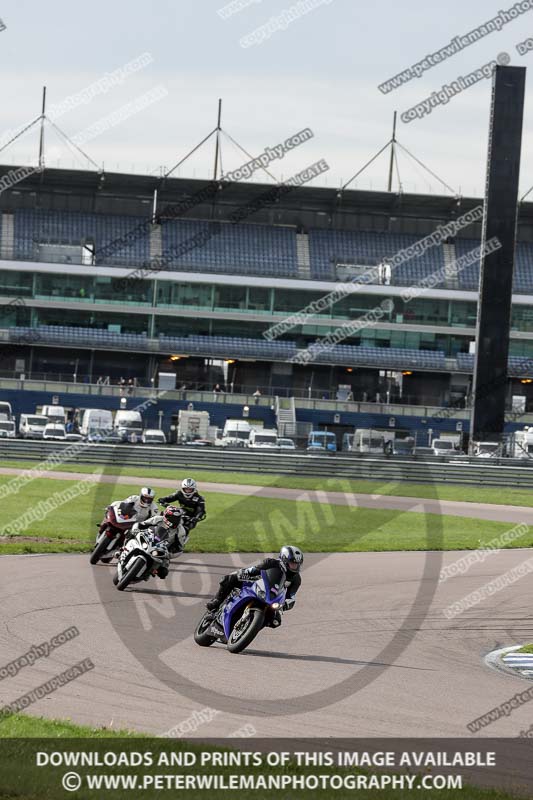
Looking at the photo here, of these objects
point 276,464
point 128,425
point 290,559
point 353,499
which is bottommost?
point 353,499

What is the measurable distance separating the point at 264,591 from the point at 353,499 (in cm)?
2560

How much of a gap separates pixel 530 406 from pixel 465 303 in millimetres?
8019

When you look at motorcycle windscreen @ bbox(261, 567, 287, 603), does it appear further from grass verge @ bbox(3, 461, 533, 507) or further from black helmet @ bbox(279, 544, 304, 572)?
grass verge @ bbox(3, 461, 533, 507)

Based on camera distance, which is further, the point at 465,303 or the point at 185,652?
the point at 465,303

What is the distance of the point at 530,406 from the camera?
78.6 m

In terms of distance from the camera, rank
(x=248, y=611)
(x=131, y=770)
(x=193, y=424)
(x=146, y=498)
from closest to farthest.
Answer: (x=131, y=770), (x=248, y=611), (x=146, y=498), (x=193, y=424)

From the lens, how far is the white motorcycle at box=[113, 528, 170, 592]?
16781 millimetres

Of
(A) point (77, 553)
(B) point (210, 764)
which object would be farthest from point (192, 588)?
(B) point (210, 764)

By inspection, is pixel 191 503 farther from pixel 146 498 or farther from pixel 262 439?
pixel 262 439

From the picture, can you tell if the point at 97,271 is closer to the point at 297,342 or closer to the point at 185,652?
the point at 297,342

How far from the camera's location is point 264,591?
12.8m

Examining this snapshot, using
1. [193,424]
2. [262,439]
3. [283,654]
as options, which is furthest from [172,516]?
[193,424]

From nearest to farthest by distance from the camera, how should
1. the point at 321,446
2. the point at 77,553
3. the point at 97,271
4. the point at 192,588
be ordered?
1. the point at 192,588
2. the point at 77,553
3. the point at 321,446
4. the point at 97,271

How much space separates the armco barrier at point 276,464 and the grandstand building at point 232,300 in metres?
29.5
